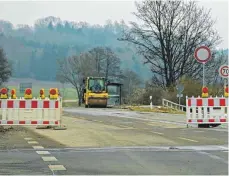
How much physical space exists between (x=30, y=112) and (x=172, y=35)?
40396mm

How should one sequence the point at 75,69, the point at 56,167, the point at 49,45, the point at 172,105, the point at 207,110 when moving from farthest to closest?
the point at 49,45
the point at 75,69
the point at 172,105
the point at 207,110
the point at 56,167

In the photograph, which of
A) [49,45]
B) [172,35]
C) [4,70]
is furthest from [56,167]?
[49,45]

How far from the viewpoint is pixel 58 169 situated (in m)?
8.12

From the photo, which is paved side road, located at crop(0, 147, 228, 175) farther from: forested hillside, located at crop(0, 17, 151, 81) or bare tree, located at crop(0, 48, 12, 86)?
forested hillside, located at crop(0, 17, 151, 81)

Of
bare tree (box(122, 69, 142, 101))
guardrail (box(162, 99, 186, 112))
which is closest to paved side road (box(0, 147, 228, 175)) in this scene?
guardrail (box(162, 99, 186, 112))

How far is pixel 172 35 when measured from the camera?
54.8 m

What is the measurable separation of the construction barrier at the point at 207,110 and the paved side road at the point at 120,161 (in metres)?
6.36

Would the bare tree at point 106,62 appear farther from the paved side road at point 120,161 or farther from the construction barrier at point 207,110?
the paved side road at point 120,161

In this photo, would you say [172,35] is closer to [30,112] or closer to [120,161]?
[30,112]

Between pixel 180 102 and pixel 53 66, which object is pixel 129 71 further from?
pixel 180 102

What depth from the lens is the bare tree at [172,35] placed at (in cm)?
5366

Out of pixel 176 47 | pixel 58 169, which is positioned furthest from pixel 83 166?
pixel 176 47

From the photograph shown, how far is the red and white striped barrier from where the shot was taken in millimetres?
15984

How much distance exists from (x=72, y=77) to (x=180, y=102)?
5254 cm
